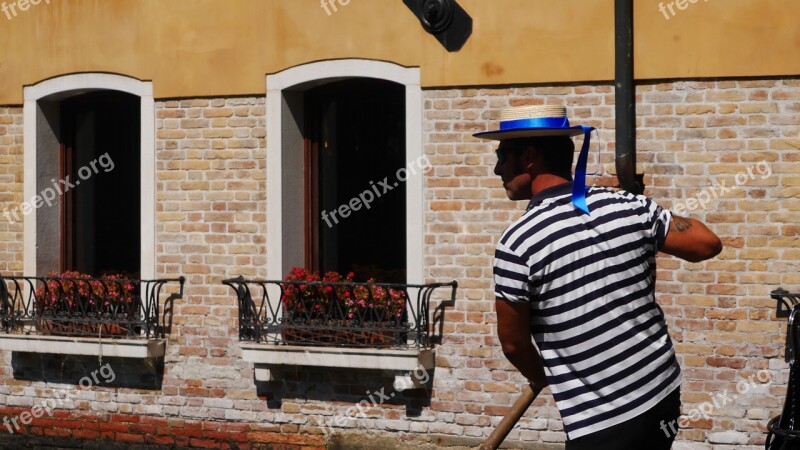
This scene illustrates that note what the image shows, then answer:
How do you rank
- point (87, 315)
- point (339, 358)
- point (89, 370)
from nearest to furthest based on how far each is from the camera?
point (339, 358) < point (87, 315) < point (89, 370)

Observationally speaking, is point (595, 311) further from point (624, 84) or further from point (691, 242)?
point (624, 84)

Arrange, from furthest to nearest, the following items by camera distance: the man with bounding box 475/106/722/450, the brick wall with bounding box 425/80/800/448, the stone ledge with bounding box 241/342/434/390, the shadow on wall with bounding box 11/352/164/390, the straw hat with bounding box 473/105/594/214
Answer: the shadow on wall with bounding box 11/352/164/390
the stone ledge with bounding box 241/342/434/390
the brick wall with bounding box 425/80/800/448
the straw hat with bounding box 473/105/594/214
the man with bounding box 475/106/722/450

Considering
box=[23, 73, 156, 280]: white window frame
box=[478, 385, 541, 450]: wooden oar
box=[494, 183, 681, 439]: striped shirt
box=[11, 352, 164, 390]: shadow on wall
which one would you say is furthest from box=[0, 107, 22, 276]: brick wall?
box=[494, 183, 681, 439]: striped shirt

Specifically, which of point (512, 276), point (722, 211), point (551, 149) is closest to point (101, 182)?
point (722, 211)

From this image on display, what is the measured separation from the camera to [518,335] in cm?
426

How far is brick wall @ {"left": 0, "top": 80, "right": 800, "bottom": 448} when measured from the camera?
7938mm

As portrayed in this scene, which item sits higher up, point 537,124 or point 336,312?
point 537,124

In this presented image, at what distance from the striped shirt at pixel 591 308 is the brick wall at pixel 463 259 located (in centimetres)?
395

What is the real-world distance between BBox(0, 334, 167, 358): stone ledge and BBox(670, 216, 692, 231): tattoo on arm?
5807mm

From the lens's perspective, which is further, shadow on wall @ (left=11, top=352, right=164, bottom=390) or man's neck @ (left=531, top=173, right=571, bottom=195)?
shadow on wall @ (left=11, top=352, right=164, bottom=390)

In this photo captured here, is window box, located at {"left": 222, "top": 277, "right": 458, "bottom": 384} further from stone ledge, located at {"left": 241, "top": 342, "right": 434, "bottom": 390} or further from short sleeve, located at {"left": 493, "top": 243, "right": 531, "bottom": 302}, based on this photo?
short sleeve, located at {"left": 493, "top": 243, "right": 531, "bottom": 302}

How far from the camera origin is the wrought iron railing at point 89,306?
377 inches

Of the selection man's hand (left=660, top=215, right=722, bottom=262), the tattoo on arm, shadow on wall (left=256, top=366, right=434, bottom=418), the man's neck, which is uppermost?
the man's neck

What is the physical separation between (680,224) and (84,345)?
6.27 metres
